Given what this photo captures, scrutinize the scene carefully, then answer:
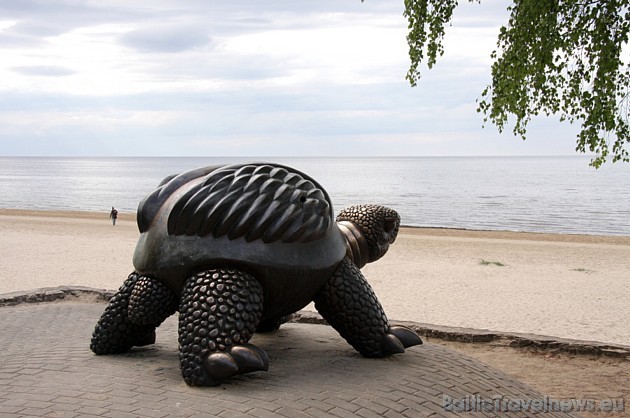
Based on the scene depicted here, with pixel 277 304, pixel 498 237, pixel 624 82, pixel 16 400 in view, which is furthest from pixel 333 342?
pixel 498 237

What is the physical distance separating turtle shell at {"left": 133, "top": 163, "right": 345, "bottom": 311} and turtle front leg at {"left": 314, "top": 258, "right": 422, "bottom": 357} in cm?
12

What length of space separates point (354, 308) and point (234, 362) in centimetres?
124

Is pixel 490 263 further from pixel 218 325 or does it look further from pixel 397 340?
pixel 218 325

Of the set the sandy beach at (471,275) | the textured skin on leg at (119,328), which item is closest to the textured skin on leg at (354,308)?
the textured skin on leg at (119,328)

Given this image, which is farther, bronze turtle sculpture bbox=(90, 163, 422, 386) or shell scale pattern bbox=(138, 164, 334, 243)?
shell scale pattern bbox=(138, 164, 334, 243)

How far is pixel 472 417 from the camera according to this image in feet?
15.9

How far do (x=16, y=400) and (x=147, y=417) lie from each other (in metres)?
1.03

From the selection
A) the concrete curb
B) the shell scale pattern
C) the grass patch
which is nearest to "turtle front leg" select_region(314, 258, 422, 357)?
the shell scale pattern

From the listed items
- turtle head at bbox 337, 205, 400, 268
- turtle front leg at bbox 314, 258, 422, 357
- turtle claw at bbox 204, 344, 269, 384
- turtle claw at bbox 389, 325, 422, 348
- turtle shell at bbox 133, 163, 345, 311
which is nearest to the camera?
turtle claw at bbox 204, 344, 269, 384

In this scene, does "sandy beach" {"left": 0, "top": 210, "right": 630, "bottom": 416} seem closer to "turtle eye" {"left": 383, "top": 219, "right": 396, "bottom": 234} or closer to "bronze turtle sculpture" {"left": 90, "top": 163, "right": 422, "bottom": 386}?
"turtle eye" {"left": 383, "top": 219, "right": 396, "bottom": 234}

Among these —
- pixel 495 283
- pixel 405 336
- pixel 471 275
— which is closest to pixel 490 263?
pixel 471 275

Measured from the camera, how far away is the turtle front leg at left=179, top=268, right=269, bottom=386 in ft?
15.4

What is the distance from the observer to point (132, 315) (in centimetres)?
554

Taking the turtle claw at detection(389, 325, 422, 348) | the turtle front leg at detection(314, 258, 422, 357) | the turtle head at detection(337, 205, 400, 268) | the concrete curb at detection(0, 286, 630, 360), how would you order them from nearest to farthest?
the turtle front leg at detection(314, 258, 422, 357) < the turtle claw at detection(389, 325, 422, 348) < the turtle head at detection(337, 205, 400, 268) < the concrete curb at detection(0, 286, 630, 360)
